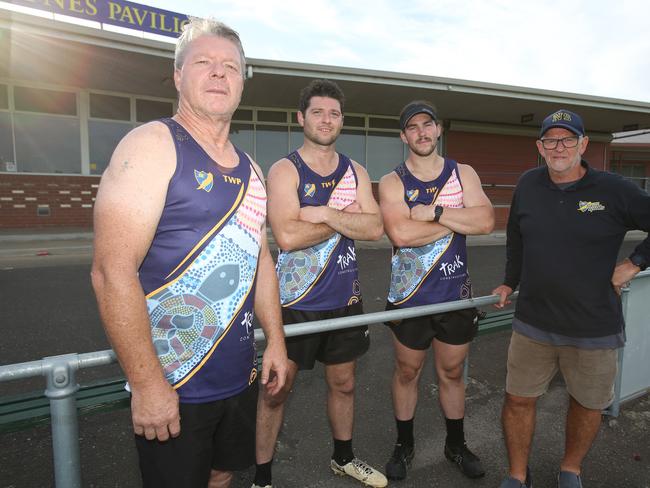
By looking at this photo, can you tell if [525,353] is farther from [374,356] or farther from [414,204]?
[374,356]

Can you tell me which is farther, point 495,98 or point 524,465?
point 495,98

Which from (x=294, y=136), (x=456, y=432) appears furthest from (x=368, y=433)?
(x=294, y=136)

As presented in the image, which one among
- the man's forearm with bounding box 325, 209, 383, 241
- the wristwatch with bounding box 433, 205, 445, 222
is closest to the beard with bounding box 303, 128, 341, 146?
the man's forearm with bounding box 325, 209, 383, 241

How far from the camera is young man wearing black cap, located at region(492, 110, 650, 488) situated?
2.42 m

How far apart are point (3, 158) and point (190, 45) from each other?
48.6 ft

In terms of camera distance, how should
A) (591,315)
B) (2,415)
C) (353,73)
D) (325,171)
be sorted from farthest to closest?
(353,73) → (325,171) → (591,315) → (2,415)

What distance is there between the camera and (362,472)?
2.71 metres

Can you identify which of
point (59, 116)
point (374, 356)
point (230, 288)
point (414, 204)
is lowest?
point (374, 356)

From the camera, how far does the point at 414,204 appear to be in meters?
2.95

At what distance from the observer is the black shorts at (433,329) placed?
2865mm

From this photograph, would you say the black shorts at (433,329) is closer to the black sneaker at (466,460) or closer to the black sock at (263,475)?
the black sneaker at (466,460)

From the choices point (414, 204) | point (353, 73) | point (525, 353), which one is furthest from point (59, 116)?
point (525, 353)

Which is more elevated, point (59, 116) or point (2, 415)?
point (59, 116)

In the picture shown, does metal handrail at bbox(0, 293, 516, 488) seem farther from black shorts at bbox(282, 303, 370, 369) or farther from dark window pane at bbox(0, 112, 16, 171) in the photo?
dark window pane at bbox(0, 112, 16, 171)
